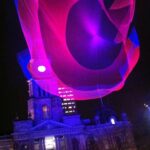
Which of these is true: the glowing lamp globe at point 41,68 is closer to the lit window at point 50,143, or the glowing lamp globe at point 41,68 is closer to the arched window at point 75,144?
the lit window at point 50,143

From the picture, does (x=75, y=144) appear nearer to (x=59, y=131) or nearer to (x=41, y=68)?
(x=59, y=131)

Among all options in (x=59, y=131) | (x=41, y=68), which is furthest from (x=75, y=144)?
(x=41, y=68)

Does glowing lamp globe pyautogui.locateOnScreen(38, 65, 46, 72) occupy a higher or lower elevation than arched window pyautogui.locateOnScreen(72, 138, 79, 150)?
higher

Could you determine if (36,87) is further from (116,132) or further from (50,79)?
(116,132)

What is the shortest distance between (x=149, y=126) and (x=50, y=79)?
23489 mm

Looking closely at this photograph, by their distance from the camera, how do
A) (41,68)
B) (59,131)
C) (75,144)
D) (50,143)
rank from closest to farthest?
1. (50,143)
2. (59,131)
3. (75,144)
4. (41,68)

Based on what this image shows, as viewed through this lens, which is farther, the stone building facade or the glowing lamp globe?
the glowing lamp globe

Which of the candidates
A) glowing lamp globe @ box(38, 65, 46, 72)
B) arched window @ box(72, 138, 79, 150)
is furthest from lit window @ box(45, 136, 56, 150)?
glowing lamp globe @ box(38, 65, 46, 72)

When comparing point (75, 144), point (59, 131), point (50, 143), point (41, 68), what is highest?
point (41, 68)

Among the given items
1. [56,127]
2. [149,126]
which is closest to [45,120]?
[56,127]

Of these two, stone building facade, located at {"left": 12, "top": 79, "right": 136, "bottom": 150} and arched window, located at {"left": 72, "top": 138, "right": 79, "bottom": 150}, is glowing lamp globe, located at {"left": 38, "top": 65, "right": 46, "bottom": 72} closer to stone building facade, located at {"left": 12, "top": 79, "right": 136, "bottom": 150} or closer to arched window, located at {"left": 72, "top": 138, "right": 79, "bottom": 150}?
stone building facade, located at {"left": 12, "top": 79, "right": 136, "bottom": 150}

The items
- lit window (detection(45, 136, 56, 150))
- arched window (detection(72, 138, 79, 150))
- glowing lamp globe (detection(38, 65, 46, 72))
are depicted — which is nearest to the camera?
lit window (detection(45, 136, 56, 150))

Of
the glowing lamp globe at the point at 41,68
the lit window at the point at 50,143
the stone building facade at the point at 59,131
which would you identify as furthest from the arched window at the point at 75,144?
the glowing lamp globe at the point at 41,68

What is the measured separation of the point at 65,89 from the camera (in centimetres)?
16725
